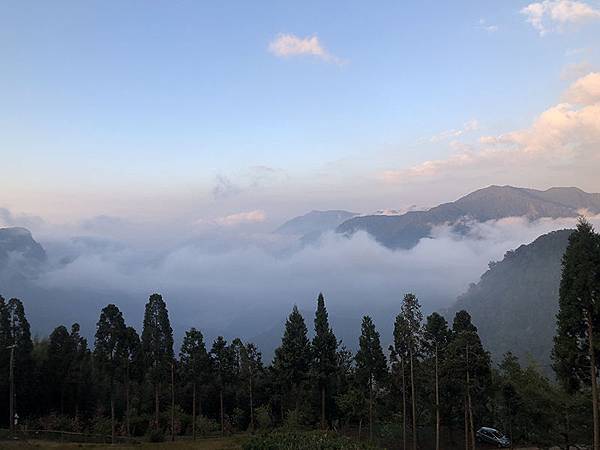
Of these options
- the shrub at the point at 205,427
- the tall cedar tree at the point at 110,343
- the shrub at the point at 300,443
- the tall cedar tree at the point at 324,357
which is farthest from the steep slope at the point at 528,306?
the tall cedar tree at the point at 110,343

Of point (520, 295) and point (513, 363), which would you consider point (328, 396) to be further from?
point (520, 295)

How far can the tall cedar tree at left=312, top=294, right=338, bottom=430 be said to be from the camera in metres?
50.6

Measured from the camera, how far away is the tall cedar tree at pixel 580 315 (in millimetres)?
25891

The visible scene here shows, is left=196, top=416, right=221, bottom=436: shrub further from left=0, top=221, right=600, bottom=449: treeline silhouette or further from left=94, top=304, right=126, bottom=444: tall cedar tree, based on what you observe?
left=94, top=304, right=126, bottom=444: tall cedar tree

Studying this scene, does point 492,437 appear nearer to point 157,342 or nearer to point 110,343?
point 157,342

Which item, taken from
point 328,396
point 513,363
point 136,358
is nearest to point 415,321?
point 513,363

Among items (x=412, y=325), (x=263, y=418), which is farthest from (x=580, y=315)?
(x=263, y=418)

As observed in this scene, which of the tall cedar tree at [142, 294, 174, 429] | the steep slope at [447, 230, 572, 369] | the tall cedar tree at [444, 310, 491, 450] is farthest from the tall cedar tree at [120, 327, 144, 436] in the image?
the steep slope at [447, 230, 572, 369]

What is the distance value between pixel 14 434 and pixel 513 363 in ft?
136

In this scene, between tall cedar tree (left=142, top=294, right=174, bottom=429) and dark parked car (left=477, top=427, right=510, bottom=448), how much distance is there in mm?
31998

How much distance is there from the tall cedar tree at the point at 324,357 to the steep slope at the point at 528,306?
10682 centimetres

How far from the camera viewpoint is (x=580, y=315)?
26.4m

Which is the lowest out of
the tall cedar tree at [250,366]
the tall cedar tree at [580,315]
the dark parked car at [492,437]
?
the dark parked car at [492,437]

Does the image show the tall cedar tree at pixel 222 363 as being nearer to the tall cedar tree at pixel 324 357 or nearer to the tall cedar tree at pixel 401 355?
the tall cedar tree at pixel 324 357
